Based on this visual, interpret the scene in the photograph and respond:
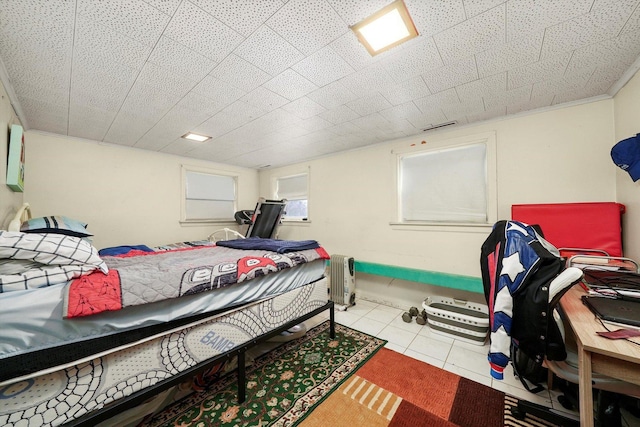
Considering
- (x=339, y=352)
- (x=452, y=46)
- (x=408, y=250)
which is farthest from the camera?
(x=408, y=250)

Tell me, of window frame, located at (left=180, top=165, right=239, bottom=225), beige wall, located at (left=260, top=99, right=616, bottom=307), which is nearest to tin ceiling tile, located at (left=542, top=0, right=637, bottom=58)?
beige wall, located at (left=260, top=99, right=616, bottom=307)

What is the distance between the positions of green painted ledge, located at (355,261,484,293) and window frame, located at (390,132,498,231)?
23.3 inches

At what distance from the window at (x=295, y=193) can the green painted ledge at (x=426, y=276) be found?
168cm

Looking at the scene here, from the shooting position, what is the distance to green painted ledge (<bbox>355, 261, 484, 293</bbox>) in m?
2.54

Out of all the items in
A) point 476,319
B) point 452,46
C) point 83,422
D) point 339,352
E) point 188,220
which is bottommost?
point 339,352

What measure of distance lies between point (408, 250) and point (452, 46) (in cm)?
238

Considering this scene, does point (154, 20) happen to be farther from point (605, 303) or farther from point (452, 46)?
point (605, 303)

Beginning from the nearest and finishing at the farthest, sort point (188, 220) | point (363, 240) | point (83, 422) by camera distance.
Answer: point (83, 422) < point (363, 240) < point (188, 220)

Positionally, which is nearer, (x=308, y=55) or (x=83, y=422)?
(x=83, y=422)

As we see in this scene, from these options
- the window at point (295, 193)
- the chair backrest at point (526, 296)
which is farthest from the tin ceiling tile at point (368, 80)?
the window at point (295, 193)

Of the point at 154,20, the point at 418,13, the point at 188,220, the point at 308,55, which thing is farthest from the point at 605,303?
the point at 188,220

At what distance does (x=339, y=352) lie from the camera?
87.3 inches

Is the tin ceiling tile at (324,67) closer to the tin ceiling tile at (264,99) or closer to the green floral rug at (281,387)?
the tin ceiling tile at (264,99)

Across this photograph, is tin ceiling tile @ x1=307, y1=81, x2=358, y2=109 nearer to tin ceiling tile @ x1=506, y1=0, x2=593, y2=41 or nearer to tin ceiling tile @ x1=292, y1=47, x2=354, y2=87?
tin ceiling tile @ x1=292, y1=47, x2=354, y2=87
